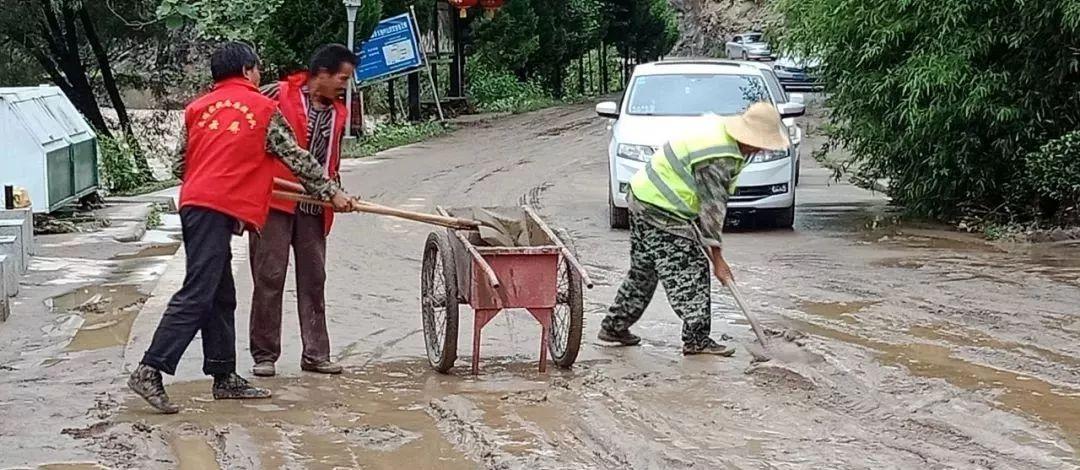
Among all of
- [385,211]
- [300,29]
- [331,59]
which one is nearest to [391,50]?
[300,29]

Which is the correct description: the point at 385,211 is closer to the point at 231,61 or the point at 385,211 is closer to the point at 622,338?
the point at 231,61

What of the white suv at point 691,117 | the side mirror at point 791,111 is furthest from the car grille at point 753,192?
the side mirror at point 791,111

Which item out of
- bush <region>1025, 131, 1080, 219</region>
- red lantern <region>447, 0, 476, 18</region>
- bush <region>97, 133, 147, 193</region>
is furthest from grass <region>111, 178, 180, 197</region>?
bush <region>1025, 131, 1080, 219</region>

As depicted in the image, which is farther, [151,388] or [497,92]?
[497,92]

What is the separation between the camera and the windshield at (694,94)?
47.2ft

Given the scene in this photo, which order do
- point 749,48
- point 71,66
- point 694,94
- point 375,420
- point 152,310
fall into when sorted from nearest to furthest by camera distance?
point 375,420 < point 152,310 < point 694,94 < point 71,66 < point 749,48

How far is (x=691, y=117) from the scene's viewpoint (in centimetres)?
1416

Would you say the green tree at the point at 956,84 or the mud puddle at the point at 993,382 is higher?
the green tree at the point at 956,84

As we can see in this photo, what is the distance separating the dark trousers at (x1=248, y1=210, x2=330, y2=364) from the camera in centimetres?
763

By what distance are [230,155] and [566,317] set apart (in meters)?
2.10

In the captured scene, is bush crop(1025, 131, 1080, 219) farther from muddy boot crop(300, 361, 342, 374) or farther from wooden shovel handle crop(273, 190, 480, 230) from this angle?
muddy boot crop(300, 361, 342, 374)

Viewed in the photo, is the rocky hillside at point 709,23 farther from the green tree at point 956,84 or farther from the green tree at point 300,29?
the green tree at point 956,84

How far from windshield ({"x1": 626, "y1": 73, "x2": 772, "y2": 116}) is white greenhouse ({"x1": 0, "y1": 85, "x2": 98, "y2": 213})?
18.3ft

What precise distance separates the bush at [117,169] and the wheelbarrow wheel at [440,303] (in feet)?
39.8
